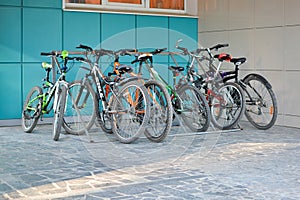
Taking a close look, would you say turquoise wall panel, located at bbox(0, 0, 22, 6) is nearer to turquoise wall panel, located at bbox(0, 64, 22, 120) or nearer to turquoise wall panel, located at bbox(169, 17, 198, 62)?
turquoise wall panel, located at bbox(0, 64, 22, 120)

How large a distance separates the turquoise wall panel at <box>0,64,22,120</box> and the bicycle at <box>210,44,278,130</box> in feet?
8.43

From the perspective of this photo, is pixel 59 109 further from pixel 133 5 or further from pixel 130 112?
pixel 133 5

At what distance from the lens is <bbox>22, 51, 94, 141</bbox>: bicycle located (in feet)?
17.9

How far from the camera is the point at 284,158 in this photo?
15.1ft

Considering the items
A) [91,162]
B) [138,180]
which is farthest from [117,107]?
[138,180]

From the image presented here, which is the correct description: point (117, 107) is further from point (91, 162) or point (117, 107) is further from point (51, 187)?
point (51, 187)

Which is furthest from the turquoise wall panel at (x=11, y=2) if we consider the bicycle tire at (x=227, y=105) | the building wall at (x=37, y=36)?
the bicycle tire at (x=227, y=105)

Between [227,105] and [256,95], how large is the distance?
21.2 inches

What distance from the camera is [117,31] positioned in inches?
298

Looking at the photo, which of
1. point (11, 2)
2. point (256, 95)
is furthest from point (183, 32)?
point (11, 2)

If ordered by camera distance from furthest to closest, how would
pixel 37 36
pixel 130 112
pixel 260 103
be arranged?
pixel 37 36, pixel 260 103, pixel 130 112

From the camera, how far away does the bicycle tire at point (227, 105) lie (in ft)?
20.2

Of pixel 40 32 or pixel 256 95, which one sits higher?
pixel 40 32

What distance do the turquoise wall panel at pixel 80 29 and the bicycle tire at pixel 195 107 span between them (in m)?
1.96
